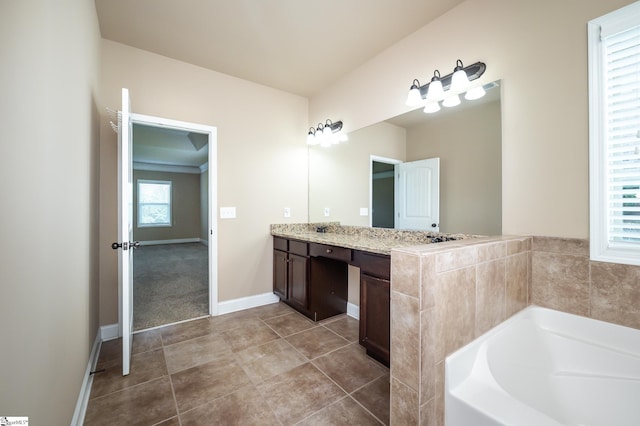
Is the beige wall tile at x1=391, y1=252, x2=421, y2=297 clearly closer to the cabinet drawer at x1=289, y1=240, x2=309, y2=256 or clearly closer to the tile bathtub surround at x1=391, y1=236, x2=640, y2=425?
the tile bathtub surround at x1=391, y1=236, x2=640, y2=425

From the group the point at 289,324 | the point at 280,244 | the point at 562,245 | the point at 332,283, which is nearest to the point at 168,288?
the point at 280,244

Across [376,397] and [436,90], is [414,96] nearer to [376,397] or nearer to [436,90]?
[436,90]

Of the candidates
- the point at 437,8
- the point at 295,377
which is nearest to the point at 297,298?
the point at 295,377

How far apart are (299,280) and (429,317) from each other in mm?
1918

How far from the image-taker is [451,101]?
1.97 meters

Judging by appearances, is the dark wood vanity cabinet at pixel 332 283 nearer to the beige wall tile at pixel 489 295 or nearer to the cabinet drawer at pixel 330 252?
the cabinet drawer at pixel 330 252

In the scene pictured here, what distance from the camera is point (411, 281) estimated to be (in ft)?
3.38

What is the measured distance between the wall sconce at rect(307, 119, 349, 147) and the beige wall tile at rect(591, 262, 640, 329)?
2.35 m

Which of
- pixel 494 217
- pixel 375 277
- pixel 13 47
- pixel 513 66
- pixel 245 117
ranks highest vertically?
pixel 245 117

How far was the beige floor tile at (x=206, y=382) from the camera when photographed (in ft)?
5.27

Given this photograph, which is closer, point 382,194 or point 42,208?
point 42,208

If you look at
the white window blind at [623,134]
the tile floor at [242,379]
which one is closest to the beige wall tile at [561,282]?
the white window blind at [623,134]

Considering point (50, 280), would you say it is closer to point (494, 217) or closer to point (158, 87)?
point (158, 87)

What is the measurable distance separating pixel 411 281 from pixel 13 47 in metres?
1.49
